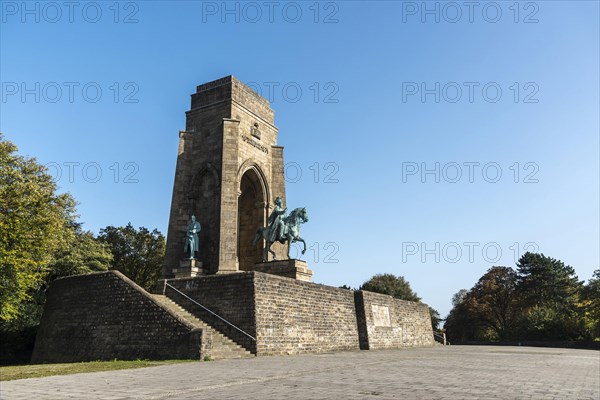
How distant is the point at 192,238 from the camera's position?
2214 centimetres

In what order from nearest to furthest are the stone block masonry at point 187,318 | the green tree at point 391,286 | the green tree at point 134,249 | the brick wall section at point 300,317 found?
1. the stone block masonry at point 187,318
2. the brick wall section at point 300,317
3. the green tree at point 134,249
4. the green tree at point 391,286

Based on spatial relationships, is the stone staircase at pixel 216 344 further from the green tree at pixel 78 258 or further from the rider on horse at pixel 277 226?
the green tree at pixel 78 258

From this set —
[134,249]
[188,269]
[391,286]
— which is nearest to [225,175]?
[188,269]

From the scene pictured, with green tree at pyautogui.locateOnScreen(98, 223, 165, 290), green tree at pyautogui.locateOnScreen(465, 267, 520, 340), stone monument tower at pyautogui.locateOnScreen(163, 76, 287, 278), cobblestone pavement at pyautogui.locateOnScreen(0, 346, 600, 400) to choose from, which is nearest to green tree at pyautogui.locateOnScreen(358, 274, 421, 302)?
green tree at pyautogui.locateOnScreen(465, 267, 520, 340)

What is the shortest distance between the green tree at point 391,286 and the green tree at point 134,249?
25.8 meters

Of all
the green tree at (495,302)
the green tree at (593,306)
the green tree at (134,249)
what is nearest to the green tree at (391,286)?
the green tree at (495,302)

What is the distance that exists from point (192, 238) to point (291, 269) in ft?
16.9

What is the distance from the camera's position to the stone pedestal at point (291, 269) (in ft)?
69.4

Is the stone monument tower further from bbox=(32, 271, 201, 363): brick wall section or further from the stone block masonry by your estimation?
bbox=(32, 271, 201, 363): brick wall section

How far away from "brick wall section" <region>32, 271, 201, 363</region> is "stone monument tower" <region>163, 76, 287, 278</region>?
5810 mm

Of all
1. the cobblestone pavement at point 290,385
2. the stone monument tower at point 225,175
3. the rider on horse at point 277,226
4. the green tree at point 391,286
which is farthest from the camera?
the green tree at point 391,286

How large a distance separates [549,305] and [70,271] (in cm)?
4787

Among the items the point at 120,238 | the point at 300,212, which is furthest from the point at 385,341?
the point at 120,238

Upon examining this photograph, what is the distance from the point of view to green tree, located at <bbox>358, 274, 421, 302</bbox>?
54.4m
